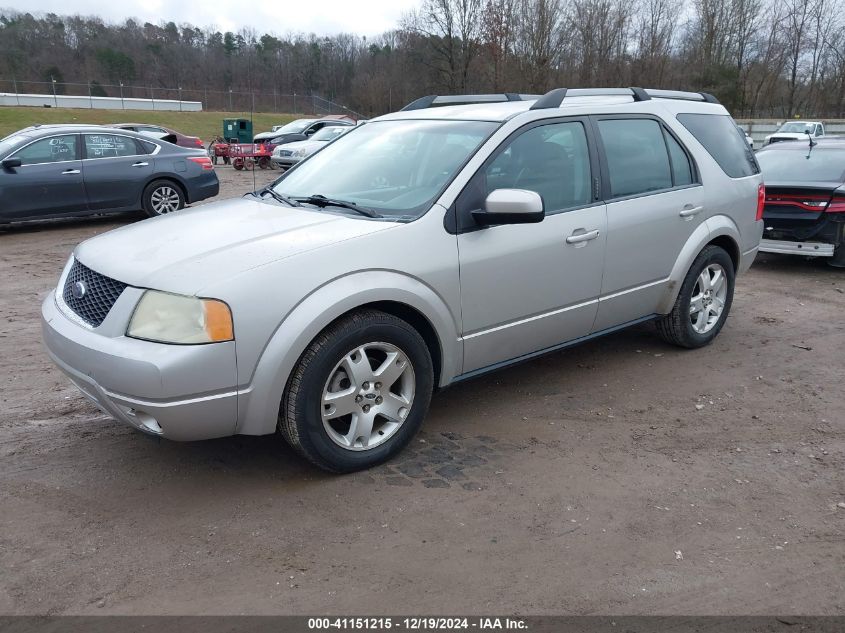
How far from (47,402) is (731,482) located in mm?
4049

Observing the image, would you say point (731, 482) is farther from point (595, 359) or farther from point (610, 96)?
point (610, 96)

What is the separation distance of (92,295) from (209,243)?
601mm

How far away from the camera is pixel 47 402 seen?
4570 millimetres

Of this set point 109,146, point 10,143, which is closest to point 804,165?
point 109,146

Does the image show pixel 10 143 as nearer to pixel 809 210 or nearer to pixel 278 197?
pixel 278 197

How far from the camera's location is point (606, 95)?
5113 millimetres

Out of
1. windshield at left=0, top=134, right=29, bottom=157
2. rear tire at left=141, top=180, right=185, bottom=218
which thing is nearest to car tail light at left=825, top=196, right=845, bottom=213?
rear tire at left=141, top=180, right=185, bottom=218

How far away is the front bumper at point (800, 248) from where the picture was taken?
27.2 feet

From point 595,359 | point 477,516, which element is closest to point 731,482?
point 477,516

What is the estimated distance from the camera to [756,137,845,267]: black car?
8219mm

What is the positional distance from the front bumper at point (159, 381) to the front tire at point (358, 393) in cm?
33

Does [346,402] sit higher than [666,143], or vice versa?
[666,143]
